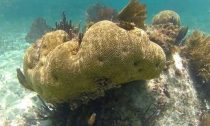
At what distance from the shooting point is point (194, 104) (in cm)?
780

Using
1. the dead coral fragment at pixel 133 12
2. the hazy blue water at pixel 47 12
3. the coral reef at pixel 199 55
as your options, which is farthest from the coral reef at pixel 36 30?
the dead coral fragment at pixel 133 12

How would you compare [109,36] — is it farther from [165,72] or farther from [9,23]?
[9,23]

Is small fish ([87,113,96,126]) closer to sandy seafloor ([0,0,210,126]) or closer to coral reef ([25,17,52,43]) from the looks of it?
sandy seafloor ([0,0,210,126])

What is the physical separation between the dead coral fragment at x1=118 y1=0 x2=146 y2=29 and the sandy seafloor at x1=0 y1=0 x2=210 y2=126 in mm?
3405

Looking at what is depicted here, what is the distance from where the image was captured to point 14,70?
13.1 meters

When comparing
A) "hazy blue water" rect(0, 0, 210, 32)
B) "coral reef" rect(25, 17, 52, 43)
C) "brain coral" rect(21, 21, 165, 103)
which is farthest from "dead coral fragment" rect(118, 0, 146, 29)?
"hazy blue water" rect(0, 0, 210, 32)

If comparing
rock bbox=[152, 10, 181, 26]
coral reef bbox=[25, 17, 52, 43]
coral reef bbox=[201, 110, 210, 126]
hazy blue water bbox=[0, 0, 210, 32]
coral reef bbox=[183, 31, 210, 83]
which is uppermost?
hazy blue water bbox=[0, 0, 210, 32]

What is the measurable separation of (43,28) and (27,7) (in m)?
10.1

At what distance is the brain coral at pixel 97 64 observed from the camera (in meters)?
5.39

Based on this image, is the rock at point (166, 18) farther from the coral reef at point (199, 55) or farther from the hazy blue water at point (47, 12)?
the hazy blue water at point (47, 12)

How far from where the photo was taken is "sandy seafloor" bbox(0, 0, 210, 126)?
366 inches

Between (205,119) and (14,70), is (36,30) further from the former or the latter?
(205,119)

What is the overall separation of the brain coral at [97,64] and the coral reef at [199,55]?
251 centimetres

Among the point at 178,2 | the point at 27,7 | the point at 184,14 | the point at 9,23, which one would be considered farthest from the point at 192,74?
the point at 178,2
